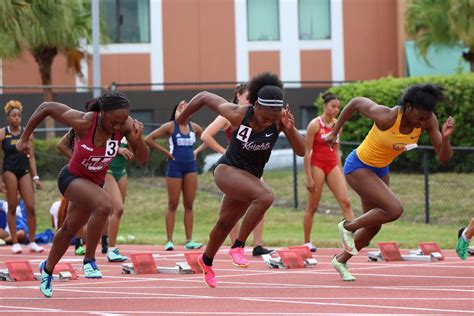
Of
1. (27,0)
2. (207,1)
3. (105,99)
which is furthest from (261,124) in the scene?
(207,1)

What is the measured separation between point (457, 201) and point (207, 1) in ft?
44.0

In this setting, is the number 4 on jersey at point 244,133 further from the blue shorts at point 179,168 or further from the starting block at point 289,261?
the blue shorts at point 179,168

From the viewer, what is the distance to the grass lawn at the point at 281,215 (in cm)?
2116

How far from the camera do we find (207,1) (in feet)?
117

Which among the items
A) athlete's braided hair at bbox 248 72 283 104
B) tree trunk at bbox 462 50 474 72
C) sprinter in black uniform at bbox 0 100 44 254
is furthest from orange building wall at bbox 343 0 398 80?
athlete's braided hair at bbox 248 72 283 104

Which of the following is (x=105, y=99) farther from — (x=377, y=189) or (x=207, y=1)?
(x=207, y=1)

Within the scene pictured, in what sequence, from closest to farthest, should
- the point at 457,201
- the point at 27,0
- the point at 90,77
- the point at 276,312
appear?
the point at 276,312 → the point at 457,201 → the point at 27,0 → the point at 90,77

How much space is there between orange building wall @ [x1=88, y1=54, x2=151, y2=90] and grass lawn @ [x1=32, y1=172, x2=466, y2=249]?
799 cm

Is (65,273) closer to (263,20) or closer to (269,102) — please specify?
(269,102)

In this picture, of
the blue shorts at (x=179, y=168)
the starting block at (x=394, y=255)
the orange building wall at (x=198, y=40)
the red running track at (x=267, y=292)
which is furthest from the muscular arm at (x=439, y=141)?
the orange building wall at (x=198, y=40)

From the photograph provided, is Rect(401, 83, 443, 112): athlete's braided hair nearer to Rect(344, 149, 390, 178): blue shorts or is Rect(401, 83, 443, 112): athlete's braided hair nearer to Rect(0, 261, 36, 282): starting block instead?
Rect(344, 149, 390, 178): blue shorts

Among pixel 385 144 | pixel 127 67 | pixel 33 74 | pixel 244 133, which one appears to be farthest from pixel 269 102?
pixel 127 67

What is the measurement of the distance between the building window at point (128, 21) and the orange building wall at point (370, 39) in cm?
585

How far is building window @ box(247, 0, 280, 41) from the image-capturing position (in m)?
36.5
